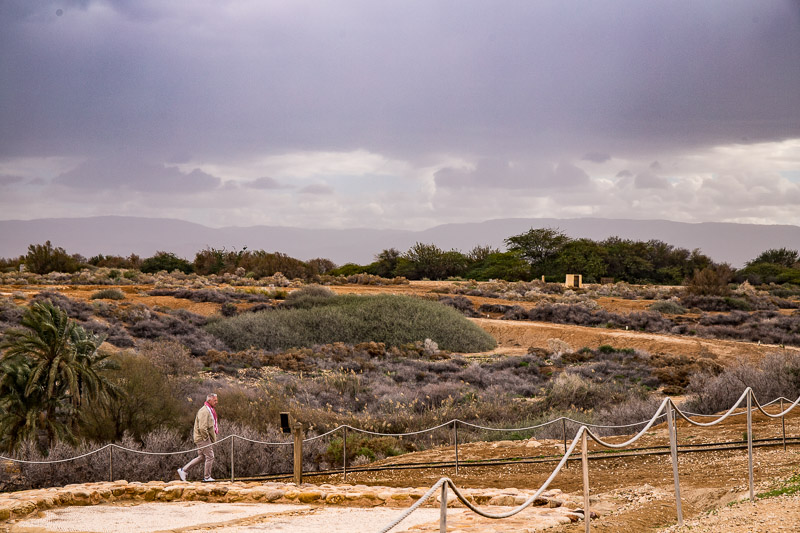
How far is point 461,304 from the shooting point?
41375 millimetres

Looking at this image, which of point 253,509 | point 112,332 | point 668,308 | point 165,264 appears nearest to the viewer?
point 253,509

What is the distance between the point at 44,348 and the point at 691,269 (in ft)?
206

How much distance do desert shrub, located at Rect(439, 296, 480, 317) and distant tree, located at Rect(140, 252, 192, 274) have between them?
30090mm

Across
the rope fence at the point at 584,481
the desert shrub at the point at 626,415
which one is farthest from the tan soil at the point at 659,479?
the desert shrub at the point at 626,415

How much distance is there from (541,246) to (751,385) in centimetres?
5360

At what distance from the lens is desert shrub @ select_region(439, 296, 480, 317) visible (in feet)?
132

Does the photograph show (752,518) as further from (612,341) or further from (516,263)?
(516,263)

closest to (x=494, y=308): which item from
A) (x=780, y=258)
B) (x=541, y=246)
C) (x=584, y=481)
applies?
(x=541, y=246)

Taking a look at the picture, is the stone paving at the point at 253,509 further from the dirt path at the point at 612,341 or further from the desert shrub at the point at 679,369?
the dirt path at the point at 612,341

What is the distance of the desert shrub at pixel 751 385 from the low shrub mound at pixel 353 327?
14530 millimetres

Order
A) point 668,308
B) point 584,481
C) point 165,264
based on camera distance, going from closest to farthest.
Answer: point 584,481 < point 668,308 < point 165,264

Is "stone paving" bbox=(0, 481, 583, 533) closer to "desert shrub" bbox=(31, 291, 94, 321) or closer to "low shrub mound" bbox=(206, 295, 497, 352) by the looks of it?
"low shrub mound" bbox=(206, 295, 497, 352)

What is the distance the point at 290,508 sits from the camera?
29.6 ft

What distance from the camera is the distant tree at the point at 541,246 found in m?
69.0
